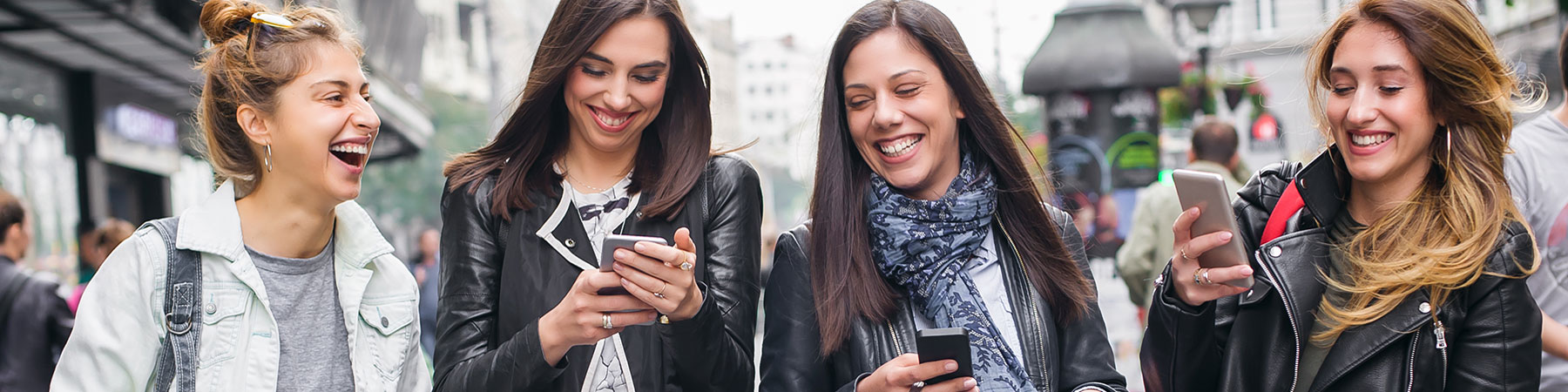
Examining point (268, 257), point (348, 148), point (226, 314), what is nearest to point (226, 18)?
point (348, 148)

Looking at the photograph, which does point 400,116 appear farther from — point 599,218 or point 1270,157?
point 1270,157

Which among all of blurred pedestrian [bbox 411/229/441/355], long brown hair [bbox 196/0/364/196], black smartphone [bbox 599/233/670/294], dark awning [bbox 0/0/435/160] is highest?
dark awning [bbox 0/0/435/160]

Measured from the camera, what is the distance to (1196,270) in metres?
2.69

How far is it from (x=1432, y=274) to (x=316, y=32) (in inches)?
99.8

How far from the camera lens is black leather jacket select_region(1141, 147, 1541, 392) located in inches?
102

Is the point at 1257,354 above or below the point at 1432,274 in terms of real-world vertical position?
below

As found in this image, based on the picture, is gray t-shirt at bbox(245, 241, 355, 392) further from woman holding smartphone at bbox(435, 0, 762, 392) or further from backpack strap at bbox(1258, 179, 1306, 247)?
backpack strap at bbox(1258, 179, 1306, 247)

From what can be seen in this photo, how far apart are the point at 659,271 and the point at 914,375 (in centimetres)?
54

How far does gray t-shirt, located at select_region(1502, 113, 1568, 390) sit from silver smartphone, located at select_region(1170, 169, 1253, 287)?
4.37ft

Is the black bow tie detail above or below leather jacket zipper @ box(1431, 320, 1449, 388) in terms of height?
above

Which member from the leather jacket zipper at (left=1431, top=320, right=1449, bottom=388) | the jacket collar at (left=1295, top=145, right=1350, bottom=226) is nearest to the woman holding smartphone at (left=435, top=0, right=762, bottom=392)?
the jacket collar at (left=1295, top=145, right=1350, bottom=226)

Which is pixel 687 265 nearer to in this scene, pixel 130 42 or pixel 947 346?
pixel 947 346

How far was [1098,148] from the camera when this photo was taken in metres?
10.1

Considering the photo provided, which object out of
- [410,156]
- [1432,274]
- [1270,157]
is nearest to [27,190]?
[1432,274]
